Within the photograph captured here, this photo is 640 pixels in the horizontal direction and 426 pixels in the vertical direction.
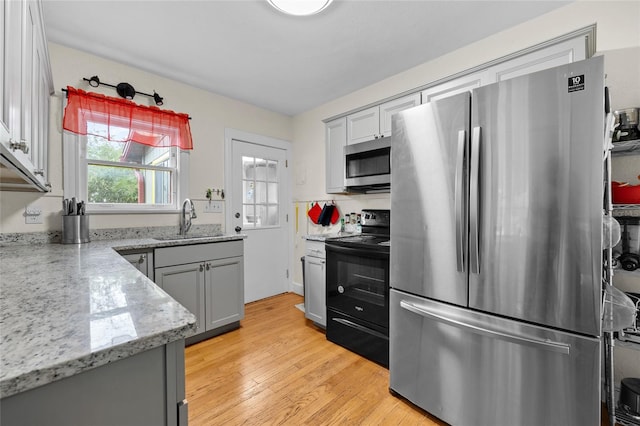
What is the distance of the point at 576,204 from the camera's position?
111 cm

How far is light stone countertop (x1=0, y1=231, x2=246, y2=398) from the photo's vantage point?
0.47 meters

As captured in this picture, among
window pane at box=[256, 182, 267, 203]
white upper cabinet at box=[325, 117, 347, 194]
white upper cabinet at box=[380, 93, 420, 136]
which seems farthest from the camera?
window pane at box=[256, 182, 267, 203]

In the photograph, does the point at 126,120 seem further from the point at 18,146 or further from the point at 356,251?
the point at 356,251

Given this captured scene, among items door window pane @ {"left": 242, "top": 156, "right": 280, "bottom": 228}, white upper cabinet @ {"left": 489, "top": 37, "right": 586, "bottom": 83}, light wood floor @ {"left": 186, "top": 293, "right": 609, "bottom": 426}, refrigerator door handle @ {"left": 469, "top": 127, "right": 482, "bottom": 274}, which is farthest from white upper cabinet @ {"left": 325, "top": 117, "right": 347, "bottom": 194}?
refrigerator door handle @ {"left": 469, "top": 127, "right": 482, "bottom": 274}

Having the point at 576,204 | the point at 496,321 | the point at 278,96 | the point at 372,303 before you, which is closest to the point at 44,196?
the point at 278,96

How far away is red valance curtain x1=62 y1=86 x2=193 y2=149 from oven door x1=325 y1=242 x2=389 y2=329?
194 centimetres

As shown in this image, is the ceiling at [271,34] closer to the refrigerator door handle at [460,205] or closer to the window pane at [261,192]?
the refrigerator door handle at [460,205]

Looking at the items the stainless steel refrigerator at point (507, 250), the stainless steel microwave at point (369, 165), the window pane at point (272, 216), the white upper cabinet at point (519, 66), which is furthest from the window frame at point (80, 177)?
the white upper cabinet at point (519, 66)

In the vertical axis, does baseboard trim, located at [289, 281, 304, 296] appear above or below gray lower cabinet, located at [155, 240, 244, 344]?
below

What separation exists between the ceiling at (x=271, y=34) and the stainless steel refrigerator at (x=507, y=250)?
3.02 feet

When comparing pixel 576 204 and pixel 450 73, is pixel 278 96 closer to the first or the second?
pixel 450 73

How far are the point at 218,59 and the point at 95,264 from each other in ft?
6.57

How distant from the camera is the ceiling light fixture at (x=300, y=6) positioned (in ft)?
5.45

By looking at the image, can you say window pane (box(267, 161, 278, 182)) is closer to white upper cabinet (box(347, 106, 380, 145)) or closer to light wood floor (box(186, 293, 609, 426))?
white upper cabinet (box(347, 106, 380, 145))
